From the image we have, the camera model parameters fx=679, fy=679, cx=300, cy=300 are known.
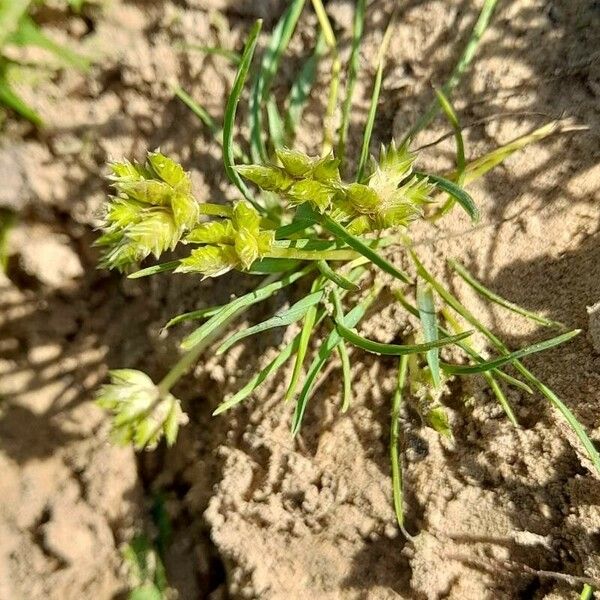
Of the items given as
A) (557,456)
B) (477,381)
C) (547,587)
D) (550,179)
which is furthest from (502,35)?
(547,587)

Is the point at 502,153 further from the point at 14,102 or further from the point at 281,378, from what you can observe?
the point at 14,102

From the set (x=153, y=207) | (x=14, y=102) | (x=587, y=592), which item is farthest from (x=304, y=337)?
(x=14, y=102)

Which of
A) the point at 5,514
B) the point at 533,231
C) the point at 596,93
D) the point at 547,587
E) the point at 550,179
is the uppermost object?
the point at 596,93

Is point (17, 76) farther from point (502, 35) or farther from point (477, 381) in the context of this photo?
point (477, 381)

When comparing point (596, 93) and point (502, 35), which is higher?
point (502, 35)

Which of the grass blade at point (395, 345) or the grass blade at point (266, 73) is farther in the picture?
the grass blade at point (266, 73)

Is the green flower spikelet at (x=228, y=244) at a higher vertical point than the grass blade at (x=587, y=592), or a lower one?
higher

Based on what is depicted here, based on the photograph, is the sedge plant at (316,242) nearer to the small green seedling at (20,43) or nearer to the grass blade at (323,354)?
the grass blade at (323,354)

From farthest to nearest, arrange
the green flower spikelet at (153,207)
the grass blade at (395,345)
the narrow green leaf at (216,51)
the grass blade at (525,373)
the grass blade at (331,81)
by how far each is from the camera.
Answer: the narrow green leaf at (216,51) < the grass blade at (331,81) < the grass blade at (525,373) < the grass blade at (395,345) < the green flower spikelet at (153,207)

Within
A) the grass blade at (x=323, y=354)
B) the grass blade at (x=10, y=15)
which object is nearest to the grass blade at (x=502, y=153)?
the grass blade at (x=323, y=354)
